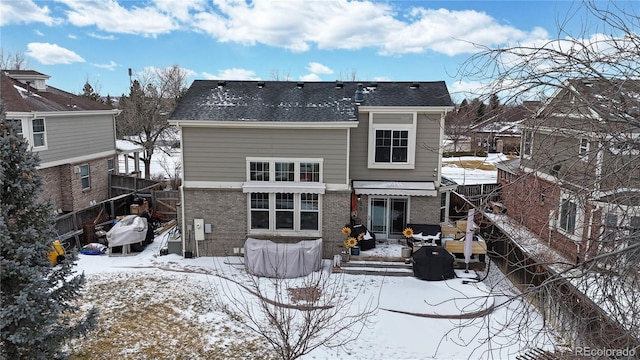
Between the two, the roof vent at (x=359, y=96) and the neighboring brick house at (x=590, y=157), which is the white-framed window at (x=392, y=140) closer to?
the roof vent at (x=359, y=96)

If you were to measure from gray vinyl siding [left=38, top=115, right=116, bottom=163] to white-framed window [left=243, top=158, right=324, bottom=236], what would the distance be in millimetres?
9994

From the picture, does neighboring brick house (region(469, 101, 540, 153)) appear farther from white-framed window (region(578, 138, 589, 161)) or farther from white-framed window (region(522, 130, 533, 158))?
white-framed window (region(578, 138, 589, 161))

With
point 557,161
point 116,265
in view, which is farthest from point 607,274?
point 116,265

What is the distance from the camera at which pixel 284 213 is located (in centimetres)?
1541

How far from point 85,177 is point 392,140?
15.8m

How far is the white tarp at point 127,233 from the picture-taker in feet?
51.8

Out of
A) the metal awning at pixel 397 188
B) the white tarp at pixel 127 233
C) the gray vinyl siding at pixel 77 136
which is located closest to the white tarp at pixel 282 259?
the metal awning at pixel 397 188

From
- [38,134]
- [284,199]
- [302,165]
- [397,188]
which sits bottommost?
[284,199]

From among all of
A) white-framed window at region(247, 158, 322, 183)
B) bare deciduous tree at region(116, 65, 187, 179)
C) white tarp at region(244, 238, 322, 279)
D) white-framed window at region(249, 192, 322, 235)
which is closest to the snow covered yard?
white tarp at region(244, 238, 322, 279)

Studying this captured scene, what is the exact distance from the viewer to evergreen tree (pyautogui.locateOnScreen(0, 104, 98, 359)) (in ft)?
19.0

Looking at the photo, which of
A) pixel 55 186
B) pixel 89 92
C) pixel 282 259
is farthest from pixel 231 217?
pixel 89 92

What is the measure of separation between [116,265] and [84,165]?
8430 millimetres

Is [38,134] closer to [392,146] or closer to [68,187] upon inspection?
[68,187]

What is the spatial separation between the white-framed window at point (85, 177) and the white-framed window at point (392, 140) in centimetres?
1482
